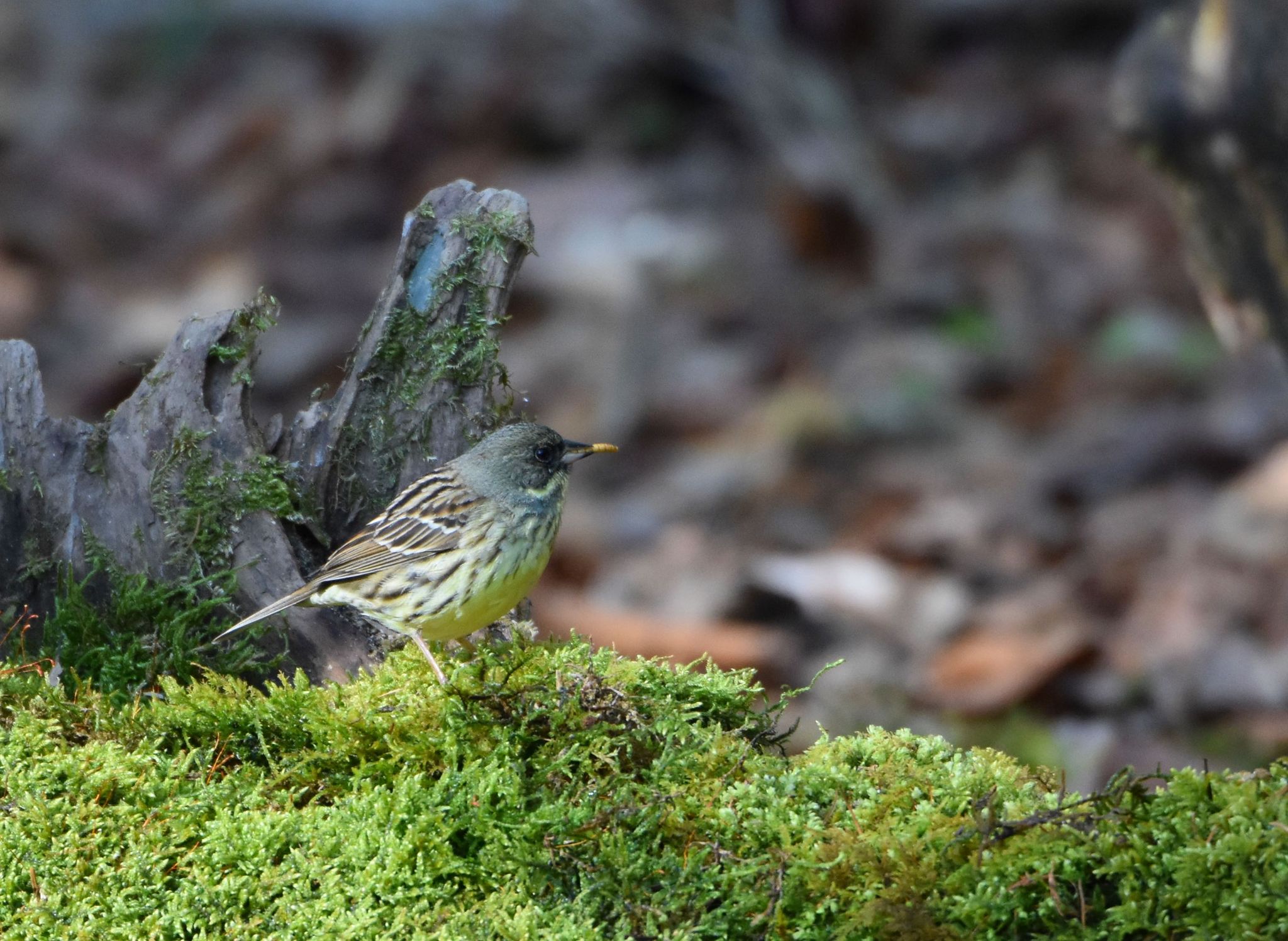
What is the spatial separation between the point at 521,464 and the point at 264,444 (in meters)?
0.77

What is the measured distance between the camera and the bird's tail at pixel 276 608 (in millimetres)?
3979

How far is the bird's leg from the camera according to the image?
11.6ft

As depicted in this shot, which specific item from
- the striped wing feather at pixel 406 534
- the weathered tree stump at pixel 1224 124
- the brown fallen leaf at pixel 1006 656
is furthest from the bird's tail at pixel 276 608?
the brown fallen leaf at pixel 1006 656

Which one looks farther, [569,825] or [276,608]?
[276,608]

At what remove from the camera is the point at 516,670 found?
3.51 m

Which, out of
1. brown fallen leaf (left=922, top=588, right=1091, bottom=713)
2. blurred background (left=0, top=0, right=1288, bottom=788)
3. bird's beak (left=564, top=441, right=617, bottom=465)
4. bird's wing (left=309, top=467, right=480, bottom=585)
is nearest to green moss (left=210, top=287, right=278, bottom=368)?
bird's wing (left=309, top=467, right=480, bottom=585)

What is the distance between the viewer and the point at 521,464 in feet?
14.7

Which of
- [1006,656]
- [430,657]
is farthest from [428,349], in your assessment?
[1006,656]

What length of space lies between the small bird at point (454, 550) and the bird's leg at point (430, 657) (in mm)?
18

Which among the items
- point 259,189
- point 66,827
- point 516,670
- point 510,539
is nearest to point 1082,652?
point 510,539

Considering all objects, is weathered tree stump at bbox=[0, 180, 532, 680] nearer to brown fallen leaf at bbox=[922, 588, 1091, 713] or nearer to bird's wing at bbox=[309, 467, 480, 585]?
bird's wing at bbox=[309, 467, 480, 585]

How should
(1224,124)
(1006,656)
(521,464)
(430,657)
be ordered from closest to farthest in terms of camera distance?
1. (430,657)
2. (521,464)
3. (1224,124)
4. (1006,656)

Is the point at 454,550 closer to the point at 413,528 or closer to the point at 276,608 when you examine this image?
the point at 413,528

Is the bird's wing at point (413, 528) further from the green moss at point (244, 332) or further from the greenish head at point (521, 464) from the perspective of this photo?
the green moss at point (244, 332)
